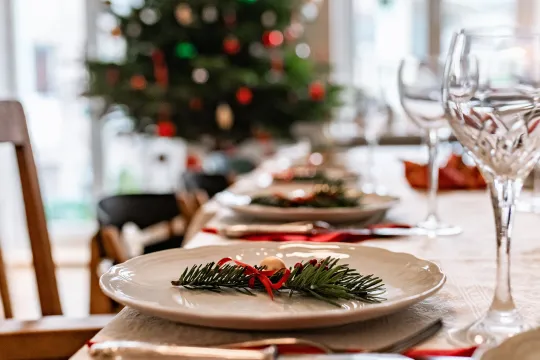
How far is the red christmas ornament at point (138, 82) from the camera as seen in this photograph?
3992mm

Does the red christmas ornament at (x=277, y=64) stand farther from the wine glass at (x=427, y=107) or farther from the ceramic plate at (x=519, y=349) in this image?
the ceramic plate at (x=519, y=349)

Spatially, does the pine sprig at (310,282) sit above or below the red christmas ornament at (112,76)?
below

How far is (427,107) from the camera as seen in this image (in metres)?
1.12

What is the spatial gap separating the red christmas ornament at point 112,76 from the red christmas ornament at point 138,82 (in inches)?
4.0

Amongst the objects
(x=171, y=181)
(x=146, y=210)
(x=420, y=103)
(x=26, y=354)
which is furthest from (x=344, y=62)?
(x=26, y=354)

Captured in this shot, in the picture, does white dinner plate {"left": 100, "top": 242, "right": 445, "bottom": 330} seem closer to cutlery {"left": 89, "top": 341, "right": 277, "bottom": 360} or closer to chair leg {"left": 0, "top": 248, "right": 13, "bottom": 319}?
cutlery {"left": 89, "top": 341, "right": 277, "bottom": 360}

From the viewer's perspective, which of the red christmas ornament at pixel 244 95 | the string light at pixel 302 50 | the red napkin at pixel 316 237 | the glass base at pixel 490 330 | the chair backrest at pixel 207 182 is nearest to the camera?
the glass base at pixel 490 330

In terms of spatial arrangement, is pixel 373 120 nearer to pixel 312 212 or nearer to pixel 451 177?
pixel 451 177

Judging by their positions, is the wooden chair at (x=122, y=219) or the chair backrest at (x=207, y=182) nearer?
the wooden chair at (x=122, y=219)

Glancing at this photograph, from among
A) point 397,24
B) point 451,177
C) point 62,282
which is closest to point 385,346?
point 451,177

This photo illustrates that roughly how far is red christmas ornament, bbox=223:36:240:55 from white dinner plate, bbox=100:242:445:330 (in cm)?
322

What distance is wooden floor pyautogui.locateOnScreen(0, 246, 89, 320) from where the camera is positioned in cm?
372

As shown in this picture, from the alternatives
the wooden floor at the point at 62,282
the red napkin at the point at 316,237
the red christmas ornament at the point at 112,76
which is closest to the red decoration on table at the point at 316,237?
the red napkin at the point at 316,237

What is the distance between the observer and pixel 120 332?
587 millimetres
